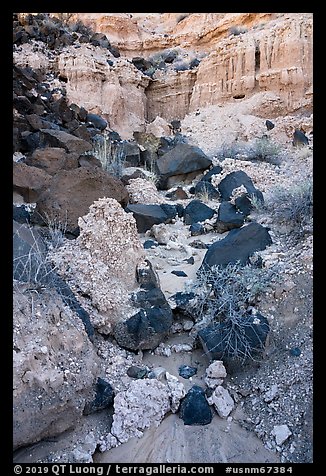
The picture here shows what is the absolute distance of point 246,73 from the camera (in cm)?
1180

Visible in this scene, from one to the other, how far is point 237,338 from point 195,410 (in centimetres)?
61

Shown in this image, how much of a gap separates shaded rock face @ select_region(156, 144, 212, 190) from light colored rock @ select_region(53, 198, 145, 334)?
13.6ft

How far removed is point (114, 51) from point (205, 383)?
1410 cm

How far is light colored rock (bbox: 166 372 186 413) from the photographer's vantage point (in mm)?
2637

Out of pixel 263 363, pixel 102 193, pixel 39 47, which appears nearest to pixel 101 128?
pixel 39 47

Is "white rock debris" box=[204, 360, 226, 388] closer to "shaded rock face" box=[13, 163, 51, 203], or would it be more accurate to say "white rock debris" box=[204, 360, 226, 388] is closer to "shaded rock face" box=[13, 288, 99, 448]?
"shaded rock face" box=[13, 288, 99, 448]

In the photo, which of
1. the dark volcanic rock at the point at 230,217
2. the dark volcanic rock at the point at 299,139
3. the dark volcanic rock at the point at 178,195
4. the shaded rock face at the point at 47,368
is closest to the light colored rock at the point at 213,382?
the shaded rock face at the point at 47,368

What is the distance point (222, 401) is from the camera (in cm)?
268

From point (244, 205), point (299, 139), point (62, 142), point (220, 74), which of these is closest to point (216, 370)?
point (244, 205)

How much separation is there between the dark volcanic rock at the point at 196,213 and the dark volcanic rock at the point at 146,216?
1.24ft

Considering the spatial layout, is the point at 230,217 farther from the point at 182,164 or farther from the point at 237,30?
the point at 237,30

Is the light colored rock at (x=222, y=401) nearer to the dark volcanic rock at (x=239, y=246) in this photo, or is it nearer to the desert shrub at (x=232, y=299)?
the desert shrub at (x=232, y=299)

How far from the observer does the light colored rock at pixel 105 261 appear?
3.19m

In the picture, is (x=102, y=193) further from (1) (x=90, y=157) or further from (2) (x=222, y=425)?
(2) (x=222, y=425)
